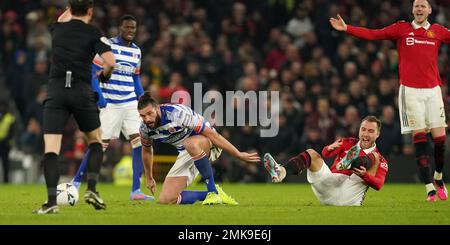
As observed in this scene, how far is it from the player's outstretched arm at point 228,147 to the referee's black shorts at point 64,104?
5.46 feet

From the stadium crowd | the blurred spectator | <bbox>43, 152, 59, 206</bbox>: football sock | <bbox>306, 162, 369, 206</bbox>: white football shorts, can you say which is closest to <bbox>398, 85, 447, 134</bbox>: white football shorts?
<bbox>306, 162, 369, 206</bbox>: white football shorts

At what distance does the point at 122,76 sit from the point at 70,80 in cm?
367

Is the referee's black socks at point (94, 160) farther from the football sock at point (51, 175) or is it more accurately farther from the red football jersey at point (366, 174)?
the red football jersey at point (366, 174)

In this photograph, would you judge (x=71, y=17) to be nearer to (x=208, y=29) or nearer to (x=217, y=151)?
(x=217, y=151)

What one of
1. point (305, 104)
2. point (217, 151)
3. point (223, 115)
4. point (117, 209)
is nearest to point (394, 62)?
point (305, 104)

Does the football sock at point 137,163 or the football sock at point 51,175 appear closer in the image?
the football sock at point 51,175

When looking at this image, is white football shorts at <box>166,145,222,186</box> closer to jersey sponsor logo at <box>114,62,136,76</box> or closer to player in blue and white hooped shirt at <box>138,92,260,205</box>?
player in blue and white hooped shirt at <box>138,92,260,205</box>

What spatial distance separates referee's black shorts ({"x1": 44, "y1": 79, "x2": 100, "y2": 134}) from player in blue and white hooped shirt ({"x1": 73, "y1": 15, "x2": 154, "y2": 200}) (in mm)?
3156

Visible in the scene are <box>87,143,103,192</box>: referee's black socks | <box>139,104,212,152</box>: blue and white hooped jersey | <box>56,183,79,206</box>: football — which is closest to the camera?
<box>87,143,103,192</box>: referee's black socks

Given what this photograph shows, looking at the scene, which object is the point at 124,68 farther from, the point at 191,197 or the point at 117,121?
the point at 191,197

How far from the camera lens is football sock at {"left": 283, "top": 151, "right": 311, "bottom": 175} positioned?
10.9 metres

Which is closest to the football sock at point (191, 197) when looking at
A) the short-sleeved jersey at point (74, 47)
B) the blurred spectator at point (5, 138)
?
the short-sleeved jersey at point (74, 47)

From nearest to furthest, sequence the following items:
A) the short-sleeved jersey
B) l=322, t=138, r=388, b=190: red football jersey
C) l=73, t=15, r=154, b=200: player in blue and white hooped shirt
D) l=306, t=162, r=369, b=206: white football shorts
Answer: the short-sleeved jersey, l=322, t=138, r=388, b=190: red football jersey, l=306, t=162, r=369, b=206: white football shorts, l=73, t=15, r=154, b=200: player in blue and white hooped shirt

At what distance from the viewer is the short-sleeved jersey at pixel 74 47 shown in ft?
33.2
